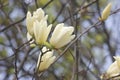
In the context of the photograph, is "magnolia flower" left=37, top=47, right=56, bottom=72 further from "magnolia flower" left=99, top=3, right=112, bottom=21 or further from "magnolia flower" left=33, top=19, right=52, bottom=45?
"magnolia flower" left=99, top=3, right=112, bottom=21

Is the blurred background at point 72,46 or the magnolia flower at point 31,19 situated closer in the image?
the magnolia flower at point 31,19

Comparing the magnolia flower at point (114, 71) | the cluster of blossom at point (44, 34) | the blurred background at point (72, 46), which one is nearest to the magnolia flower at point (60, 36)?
the cluster of blossom at point (44, 34)

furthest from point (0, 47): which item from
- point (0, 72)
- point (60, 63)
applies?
point (60, 63)

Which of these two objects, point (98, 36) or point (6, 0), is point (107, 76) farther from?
point (98, 36)

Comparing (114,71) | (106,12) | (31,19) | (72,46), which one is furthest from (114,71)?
(72,46)

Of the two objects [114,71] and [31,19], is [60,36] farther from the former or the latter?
[114,71]

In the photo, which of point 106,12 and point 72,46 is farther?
point 72,46

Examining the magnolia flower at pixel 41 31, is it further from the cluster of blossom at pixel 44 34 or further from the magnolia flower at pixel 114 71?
the magnolia flower at pixel 114 71
